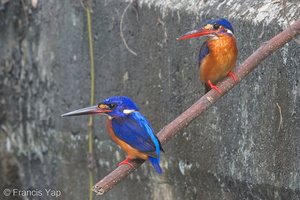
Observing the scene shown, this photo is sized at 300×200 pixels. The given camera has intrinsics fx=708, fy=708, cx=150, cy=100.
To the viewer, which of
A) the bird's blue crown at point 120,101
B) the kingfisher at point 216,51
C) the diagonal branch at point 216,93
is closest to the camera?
the diagonal branch at point 216,93

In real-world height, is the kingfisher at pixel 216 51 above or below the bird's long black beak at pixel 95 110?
above

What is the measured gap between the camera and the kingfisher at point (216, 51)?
12.0 ft

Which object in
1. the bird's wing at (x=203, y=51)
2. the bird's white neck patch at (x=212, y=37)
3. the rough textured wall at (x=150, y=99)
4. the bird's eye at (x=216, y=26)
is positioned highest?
the bird's eye at (x=216, y=26)

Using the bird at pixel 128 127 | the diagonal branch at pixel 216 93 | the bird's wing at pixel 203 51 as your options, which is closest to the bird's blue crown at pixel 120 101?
the bird at pixel 128 127

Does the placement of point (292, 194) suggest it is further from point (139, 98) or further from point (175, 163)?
point (139, 98)

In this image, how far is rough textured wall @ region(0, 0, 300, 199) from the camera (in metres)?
3.55

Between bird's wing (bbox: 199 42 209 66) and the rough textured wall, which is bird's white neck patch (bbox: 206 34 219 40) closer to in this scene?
bird's wing (bbox: 199 42 209 66)

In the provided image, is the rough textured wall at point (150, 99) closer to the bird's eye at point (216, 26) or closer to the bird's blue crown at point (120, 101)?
the bird's eye at point (216, 26)

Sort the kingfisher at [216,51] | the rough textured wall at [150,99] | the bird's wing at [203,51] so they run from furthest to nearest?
1. the bird's wing at [203,51]
2. the kingfisher at [216,51]
3. the rough textured wall at [150,99]

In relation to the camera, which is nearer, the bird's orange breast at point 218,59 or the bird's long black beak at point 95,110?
the bird's long black beak at point 95,110

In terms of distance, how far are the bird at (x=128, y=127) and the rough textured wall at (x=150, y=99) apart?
0.60 meters

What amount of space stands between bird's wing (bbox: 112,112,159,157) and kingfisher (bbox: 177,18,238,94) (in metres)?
0.43

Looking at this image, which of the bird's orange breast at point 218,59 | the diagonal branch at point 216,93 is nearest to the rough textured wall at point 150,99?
the bird's orange breast at point 218,59

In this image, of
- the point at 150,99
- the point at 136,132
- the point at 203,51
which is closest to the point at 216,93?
the point at 136,132
